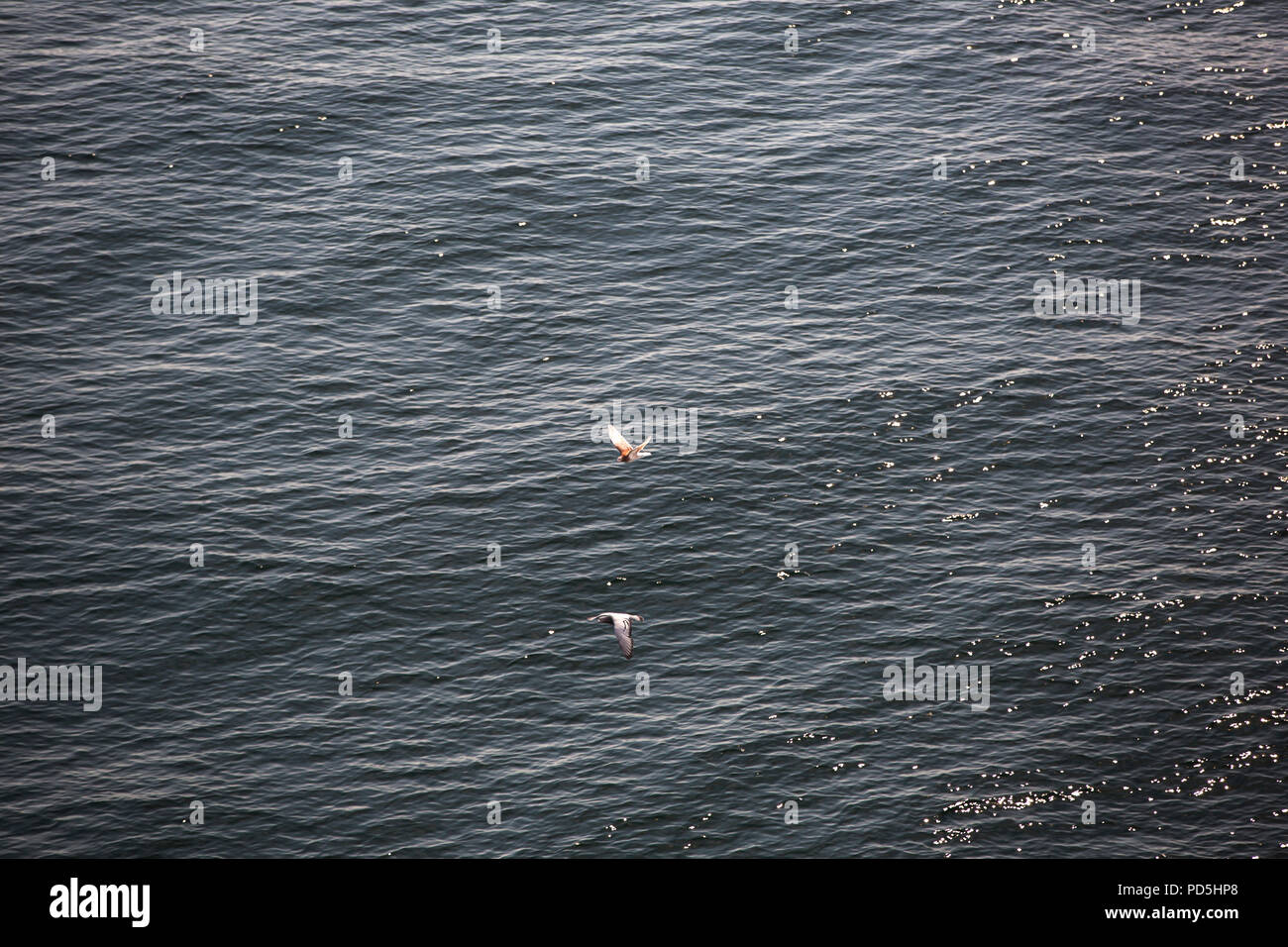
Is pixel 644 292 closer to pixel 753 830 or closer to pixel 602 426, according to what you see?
pixel 602 426

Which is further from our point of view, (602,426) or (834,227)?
(834,227)

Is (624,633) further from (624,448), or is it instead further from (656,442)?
(656,442)

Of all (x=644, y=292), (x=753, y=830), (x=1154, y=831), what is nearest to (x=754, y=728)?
(x=753, y=830)

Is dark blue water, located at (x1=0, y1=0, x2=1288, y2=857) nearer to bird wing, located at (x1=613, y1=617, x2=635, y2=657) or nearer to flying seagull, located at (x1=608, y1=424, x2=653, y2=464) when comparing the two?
flying seagull, located at (x1=608, y1=424, x2=653, y2=464)

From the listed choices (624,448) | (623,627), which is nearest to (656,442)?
(624,448)

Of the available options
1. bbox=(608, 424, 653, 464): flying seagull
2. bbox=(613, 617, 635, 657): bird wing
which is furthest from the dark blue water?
bbox=(613, 617, 635, 657): bird wing
